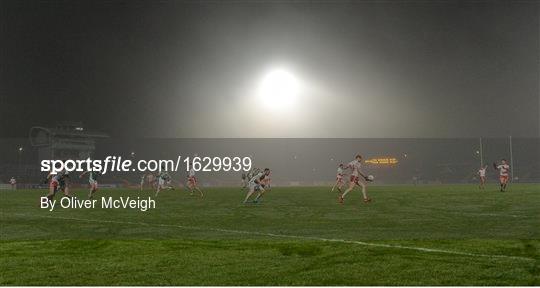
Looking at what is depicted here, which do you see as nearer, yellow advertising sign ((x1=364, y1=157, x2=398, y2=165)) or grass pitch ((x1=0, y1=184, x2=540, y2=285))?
grass pitch ((x1=0, y1=184, x2=540, y2=285))

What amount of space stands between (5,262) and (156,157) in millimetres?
133996

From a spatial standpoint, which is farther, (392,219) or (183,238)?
(392,219)

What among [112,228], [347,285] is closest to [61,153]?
[112,228]

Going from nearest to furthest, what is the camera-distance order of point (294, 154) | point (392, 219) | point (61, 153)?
point (392, 219)
point (61, 153)
point (294, 154)

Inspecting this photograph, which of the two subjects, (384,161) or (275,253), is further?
(384,161)

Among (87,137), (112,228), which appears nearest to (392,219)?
(112,228)

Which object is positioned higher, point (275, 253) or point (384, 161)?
point (384, 161)

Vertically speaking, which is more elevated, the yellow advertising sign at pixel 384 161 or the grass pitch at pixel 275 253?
the yellow advertising sign at pixel 384 161

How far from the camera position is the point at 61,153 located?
134500mm

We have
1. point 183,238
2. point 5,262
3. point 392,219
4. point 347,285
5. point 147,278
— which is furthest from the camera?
point 392,219

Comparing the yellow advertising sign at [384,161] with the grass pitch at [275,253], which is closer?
the grass pitch at [275,253]

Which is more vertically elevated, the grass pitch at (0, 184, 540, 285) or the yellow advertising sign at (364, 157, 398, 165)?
the yellow advertising sign at (364, 157, 398, 165)

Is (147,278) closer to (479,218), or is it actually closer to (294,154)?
(479,218)

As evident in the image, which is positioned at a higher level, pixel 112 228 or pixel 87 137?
pixel 87 137
